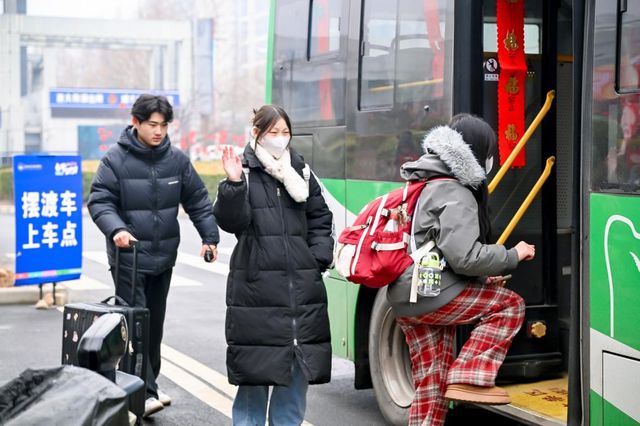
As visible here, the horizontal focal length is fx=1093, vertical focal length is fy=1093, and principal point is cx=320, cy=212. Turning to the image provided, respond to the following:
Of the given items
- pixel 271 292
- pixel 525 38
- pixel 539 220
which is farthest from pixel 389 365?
pixel 525 38

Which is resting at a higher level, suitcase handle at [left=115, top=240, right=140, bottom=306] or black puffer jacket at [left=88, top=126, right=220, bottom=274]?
black puffer jacket at [left=88, top=126, right=220, bottom=274]

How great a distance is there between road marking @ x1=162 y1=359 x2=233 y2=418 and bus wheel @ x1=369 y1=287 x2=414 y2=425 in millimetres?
1071

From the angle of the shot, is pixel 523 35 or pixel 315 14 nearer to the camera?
pixel 523 35

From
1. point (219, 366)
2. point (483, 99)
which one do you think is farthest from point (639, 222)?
point (219, 366)

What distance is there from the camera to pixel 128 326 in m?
6.09

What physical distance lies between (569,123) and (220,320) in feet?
18.1

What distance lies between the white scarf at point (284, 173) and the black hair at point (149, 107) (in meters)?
1.45

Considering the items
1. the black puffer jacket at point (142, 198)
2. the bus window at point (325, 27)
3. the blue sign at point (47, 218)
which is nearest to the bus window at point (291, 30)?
the bus window at point (325, 27)

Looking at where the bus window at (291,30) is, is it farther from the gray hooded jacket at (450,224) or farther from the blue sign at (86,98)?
the blue sign at (86,98)

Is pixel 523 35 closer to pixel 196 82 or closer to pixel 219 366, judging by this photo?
pixel 219 366

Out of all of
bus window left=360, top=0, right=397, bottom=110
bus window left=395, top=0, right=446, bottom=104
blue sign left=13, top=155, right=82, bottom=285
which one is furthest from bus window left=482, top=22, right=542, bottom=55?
blue sign left=13, top=155, right=82, bottom=285

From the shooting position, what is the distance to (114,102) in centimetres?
5591

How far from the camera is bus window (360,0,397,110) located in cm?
667

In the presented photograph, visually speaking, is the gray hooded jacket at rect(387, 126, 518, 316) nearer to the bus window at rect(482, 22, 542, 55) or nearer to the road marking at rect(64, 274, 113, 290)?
the bus window at rect(482, 22, 542, 55)
